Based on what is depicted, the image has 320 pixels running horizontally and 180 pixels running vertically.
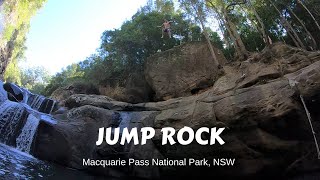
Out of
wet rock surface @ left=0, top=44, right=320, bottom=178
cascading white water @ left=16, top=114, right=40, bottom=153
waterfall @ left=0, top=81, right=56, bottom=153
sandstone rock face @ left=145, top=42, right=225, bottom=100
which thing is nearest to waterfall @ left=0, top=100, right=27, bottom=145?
waterfall @ left=0, top=81, right=56, bottom=153

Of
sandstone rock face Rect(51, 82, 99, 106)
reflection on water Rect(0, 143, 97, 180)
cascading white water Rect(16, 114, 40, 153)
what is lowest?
reflection on water Rect(0, 143, 97, 180)

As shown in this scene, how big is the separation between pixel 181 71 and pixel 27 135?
35.9ft

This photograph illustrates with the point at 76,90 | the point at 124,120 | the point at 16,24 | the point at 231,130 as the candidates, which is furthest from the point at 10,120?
the point at 231,130

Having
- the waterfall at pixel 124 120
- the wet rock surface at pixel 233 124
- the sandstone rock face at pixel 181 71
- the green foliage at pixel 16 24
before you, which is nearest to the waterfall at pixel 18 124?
the wet rock surface at pixel 233 124

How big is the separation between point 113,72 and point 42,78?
40.3m

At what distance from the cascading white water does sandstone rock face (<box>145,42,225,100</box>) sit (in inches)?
335

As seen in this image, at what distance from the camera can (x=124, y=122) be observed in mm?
16688

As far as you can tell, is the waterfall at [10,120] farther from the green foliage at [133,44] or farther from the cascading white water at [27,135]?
the green foliage at [133,44]

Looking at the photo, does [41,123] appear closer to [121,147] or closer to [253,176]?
[121,147]

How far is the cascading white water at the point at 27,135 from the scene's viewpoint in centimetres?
1566

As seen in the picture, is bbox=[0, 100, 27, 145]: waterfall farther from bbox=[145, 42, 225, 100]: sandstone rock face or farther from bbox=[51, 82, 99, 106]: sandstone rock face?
bbox=[145, 42, 225, 100]: sandstone rock face

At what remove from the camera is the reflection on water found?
11328 millimetres

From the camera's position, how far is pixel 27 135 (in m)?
15.9

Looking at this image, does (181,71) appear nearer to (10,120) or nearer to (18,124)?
(18,124)
